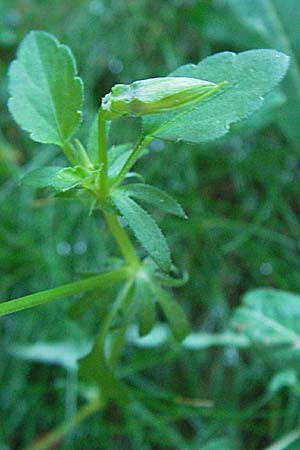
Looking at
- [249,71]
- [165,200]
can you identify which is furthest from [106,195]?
[249,71]

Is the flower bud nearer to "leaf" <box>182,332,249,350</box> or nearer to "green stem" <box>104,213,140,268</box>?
"green stem" <box>104,213,140,268</box>

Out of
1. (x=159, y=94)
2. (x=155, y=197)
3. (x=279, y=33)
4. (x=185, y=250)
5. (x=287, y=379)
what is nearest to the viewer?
(x=159, y=94)

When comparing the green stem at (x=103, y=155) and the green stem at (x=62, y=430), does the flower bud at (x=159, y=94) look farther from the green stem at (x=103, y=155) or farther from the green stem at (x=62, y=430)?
the green stem at (x=62, y=430)

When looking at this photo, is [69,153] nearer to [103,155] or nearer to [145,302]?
[103,155]

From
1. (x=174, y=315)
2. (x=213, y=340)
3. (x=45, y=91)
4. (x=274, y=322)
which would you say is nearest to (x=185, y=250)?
(x=213, y=340)

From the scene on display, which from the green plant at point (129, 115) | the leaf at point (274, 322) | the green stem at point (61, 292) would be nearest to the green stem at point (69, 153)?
the green plant at point (129, 115)
